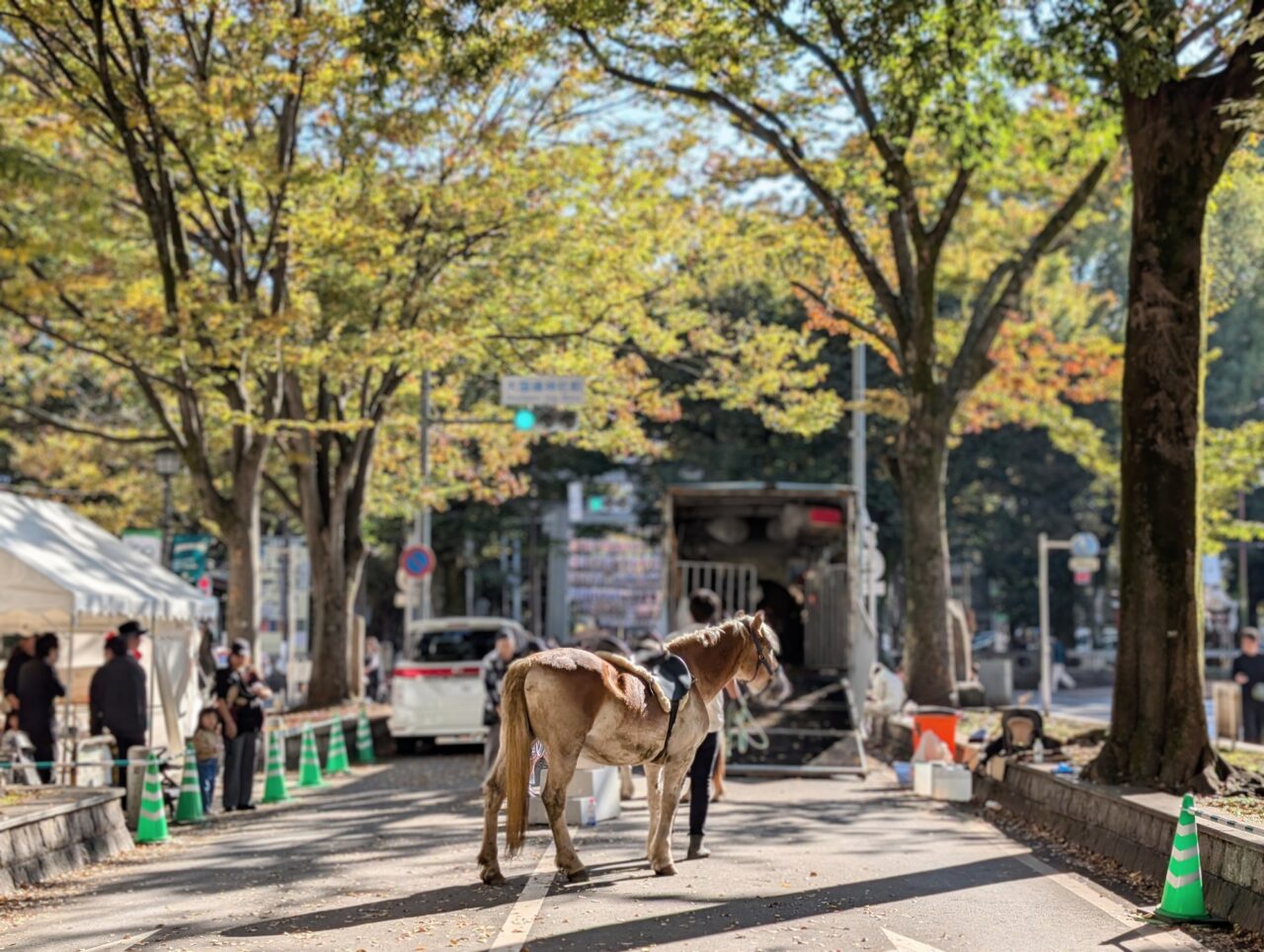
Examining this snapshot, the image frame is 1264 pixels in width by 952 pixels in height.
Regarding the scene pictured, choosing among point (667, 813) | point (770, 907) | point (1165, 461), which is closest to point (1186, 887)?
point (770, 907)

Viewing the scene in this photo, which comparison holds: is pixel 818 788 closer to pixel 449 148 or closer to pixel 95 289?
pixel 449 148

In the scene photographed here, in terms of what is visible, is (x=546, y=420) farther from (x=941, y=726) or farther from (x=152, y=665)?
(x=941, y=726)

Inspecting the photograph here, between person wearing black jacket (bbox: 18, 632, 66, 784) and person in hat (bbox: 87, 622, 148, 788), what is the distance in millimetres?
426

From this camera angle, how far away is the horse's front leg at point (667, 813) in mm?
10234

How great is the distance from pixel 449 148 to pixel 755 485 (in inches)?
247

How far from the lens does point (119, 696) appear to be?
15438mm

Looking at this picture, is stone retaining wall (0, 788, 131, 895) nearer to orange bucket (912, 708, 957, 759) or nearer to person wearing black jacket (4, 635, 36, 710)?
person wearing black jacket (4, 635, 36, 710)

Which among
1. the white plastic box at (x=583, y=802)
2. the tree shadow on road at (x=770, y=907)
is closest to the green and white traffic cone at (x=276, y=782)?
the white plastic box at (x=583, y=802)

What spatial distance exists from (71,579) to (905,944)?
10.8 metres

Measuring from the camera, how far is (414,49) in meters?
18.3

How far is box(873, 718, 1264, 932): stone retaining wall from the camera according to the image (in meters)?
8.87

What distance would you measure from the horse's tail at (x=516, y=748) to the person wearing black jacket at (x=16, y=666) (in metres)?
7.81

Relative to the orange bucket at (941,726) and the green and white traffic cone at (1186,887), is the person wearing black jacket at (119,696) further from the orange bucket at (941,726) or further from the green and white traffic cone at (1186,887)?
the green and white traffic cone at (1186,887)

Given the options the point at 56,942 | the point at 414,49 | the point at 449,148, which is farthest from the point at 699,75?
the point at 56,942
